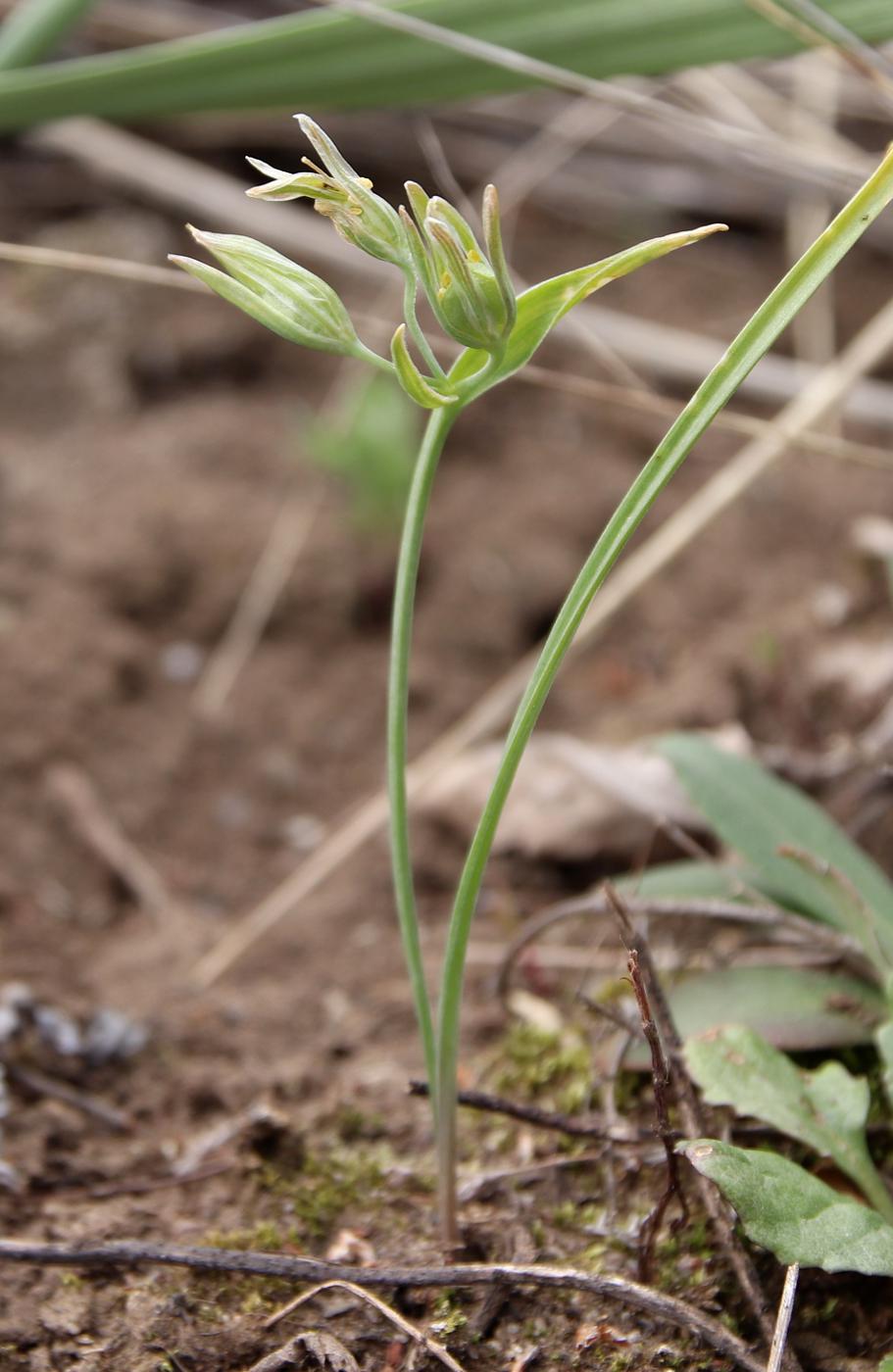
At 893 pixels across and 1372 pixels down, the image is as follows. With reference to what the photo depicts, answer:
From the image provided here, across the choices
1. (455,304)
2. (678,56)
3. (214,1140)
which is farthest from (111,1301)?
(678,56)

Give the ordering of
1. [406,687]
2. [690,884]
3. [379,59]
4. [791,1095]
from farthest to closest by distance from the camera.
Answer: [379,59] → [690,884] → [791,1095] → [406,687]

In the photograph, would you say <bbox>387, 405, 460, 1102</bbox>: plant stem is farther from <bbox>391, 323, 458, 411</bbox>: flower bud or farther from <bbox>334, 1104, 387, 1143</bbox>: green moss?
<bbox>334, 1104, 387, 1143</bbox>: green moss

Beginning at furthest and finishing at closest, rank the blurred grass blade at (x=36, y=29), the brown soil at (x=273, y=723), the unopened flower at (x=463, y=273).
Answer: the blurred grass blade at (x=36, y=29) → the brown soil at (x=273, y=723) → the unopened flower at (x=463, y=273)

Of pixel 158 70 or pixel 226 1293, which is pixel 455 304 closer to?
pixel 226 1293

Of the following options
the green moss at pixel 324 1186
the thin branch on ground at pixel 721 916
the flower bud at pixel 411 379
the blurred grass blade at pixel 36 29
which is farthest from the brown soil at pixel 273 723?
the blurred grass blade at pixel 36 29

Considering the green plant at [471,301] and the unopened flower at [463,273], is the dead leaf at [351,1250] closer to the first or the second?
the green plant at [471,301]

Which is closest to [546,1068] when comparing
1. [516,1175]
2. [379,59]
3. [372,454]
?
[516,1175]

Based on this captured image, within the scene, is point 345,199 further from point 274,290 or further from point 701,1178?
point 701,1178
